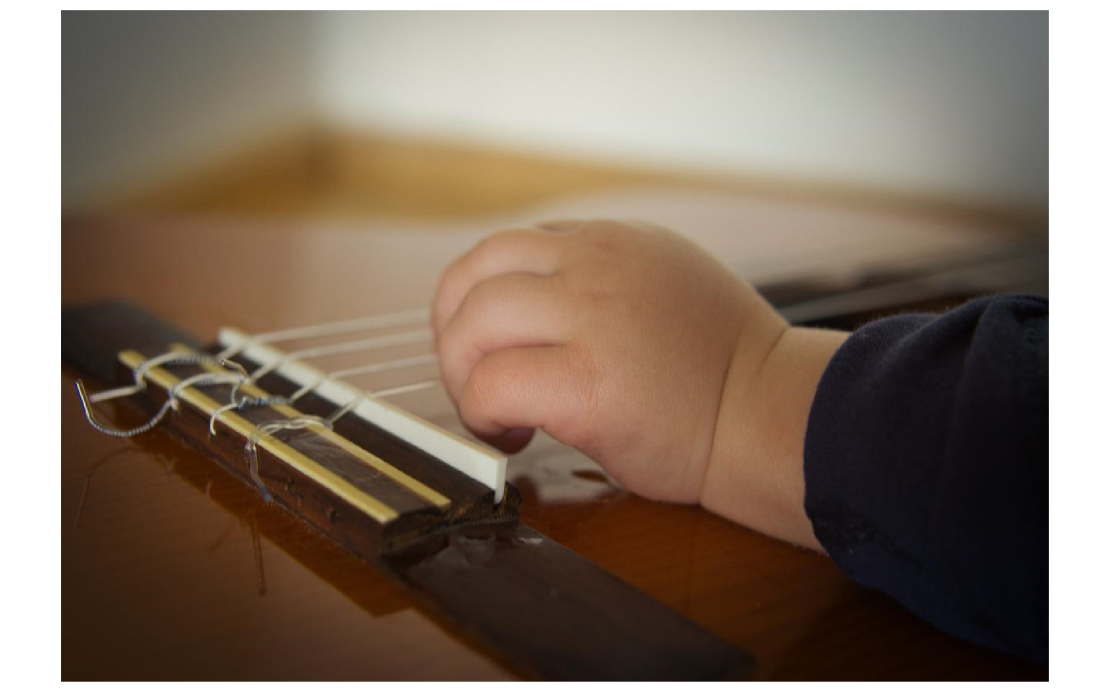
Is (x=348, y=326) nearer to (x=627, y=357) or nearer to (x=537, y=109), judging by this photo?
(x=627, y=357)

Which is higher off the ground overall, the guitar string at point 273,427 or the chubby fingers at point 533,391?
the chubby fingers at point 533,391

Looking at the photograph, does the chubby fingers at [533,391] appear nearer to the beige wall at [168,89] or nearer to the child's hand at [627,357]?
the child's hand at [627,357]

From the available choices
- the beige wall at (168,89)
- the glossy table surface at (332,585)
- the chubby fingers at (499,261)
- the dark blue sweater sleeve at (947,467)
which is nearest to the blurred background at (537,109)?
the beige wall at (168,89)

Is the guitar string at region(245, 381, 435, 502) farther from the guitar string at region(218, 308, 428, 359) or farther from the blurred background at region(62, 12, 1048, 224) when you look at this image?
the blurred background at region(62, 12, 1048, 224)

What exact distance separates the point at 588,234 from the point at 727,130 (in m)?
1.66

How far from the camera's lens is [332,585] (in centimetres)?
38

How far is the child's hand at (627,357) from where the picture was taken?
474mm

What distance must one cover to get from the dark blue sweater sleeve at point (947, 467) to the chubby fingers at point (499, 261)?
7.2 inches

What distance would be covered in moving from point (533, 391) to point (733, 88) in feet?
5.83

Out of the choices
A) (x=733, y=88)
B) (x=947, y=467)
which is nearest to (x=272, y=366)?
(x=947, y=467)

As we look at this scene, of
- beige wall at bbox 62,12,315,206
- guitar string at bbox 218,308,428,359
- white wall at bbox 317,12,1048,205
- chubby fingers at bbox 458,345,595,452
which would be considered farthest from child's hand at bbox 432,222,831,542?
white wall at bbox 317,12,1048,205

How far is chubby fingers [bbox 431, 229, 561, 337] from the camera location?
55 cm

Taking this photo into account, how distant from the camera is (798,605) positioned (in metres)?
0.39
